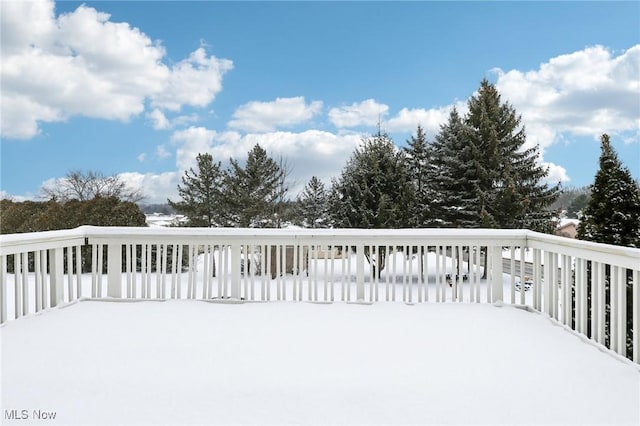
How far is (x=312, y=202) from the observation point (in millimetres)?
21562

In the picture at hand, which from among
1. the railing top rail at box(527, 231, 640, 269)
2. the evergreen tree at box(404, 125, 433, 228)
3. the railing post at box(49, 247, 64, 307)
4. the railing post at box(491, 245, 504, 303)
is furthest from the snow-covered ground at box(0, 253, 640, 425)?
the evergreen tree at box(404, 125, 433, 228)

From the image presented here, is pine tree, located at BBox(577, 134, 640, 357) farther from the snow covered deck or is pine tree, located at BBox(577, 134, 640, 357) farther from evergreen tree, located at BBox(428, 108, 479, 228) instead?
evergreen tree, located at BBox(428, 108, 479, 228)

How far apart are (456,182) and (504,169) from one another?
1.60 meters

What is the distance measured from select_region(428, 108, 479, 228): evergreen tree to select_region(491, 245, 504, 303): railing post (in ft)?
29.5

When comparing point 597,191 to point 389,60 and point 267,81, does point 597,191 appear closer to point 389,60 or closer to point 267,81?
point 389,60

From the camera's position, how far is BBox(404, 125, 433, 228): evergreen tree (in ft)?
43.7

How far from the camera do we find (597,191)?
462cm

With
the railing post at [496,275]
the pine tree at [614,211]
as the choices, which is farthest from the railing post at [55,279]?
the pine tree at [614,211]

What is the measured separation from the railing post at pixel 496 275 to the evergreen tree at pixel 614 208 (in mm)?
1221

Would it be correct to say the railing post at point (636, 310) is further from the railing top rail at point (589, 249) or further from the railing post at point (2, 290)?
the railing post at point (2, 290)

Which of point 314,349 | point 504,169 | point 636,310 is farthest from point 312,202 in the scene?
point 636,310

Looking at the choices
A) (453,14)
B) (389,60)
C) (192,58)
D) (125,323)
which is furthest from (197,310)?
(389,60)

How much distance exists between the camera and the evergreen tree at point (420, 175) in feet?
43.7

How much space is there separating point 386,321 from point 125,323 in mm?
2083
